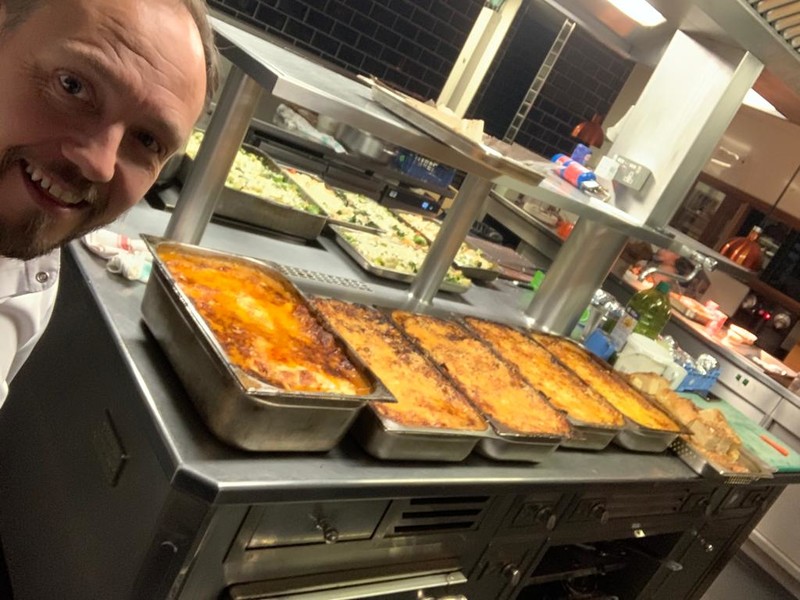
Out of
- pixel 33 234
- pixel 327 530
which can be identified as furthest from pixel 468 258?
pixel 33 234

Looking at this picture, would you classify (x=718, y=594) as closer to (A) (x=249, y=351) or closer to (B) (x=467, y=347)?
(B) (x=467, y=347)

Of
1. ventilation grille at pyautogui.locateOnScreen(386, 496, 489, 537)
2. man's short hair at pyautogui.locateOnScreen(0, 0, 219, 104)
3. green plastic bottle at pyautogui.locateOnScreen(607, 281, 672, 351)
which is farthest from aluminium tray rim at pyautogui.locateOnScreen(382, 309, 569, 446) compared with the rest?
green plastic bottle at pyautogui.locateOnScreen(607, 281, 672, 351)

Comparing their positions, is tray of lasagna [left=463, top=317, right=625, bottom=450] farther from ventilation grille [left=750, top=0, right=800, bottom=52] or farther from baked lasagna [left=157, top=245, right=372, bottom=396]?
ventilation grille [left=750, top=0, right=800, bottom=52]

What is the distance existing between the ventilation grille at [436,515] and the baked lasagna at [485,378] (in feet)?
0.79

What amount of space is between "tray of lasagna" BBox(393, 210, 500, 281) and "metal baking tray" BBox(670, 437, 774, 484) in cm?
106

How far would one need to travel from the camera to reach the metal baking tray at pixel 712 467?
2.35 m

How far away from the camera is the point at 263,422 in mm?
1325

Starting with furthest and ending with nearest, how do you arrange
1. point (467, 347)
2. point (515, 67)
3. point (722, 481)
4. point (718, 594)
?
point (515, 67), point (718, 594), point (722, 481), point (467, 347)

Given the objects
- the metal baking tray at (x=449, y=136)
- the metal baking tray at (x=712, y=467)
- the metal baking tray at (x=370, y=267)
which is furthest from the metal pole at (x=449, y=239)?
the metal baking tray at (x=712, y=467)

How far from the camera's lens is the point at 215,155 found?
1744 mm

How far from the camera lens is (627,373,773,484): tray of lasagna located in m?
2.38

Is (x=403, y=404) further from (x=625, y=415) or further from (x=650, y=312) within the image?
(x=650, y=312)

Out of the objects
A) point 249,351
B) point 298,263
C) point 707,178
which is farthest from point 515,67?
point 249,351

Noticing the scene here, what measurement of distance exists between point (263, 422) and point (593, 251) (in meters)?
1.84
